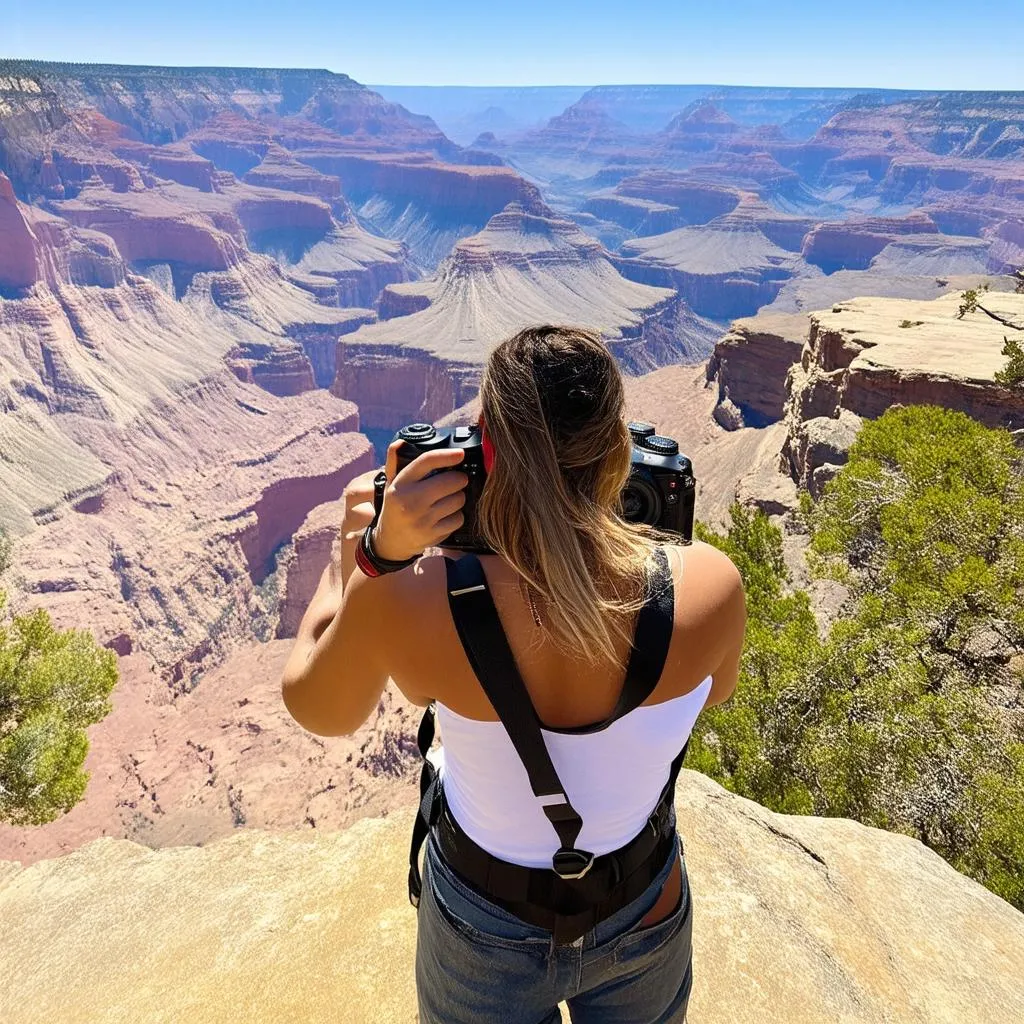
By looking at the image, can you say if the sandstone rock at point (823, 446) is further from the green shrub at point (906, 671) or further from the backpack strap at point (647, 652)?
the backpack strap at point (647, 652)

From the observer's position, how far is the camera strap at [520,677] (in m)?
1.81

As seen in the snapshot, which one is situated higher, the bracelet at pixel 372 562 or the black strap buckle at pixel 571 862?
the bracelet at pixel 372 562

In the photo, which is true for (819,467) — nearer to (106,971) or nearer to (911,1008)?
(911,1008)

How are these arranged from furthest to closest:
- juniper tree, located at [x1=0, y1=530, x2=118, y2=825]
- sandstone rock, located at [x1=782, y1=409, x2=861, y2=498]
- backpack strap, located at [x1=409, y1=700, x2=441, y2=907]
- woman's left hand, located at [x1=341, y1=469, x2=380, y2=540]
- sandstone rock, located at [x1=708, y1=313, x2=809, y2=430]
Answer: sandstone rock, located at [x1=708, y1=313, x2=809, y2=430] < sandstone rock, located at [x1=782, y1=409, x2=861, y2=498] < juniper tree, located at [x1=0, y1=530, x2=118, y2=825] < backpack strap, located at [x1=409, y1=700, x2=441, y2=907] < woman's left hand, located at [x1=341, y1=469, x2=380, y2=540]

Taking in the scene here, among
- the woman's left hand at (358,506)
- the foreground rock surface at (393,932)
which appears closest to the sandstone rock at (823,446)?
the foreground rock surface at (393,932)

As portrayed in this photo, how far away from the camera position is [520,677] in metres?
1.82

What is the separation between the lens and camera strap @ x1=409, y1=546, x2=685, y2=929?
181cm

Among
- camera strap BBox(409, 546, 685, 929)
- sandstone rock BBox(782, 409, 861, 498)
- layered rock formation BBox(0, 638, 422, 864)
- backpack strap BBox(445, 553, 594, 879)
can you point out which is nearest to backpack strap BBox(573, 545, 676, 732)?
camera strap BBox(409, 546, 685, 929)

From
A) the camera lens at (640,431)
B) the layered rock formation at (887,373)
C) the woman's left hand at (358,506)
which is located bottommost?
the layered rock formation at (887,373)

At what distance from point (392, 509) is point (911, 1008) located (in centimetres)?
402

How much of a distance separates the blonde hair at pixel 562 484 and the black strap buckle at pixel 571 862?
563 millimetres

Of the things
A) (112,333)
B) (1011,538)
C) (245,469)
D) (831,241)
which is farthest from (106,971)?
(831,241)

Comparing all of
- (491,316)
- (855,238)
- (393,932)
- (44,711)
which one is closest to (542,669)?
(393,932)

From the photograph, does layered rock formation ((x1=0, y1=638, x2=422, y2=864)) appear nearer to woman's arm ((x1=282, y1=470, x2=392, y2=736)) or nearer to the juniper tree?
the juniper tree
